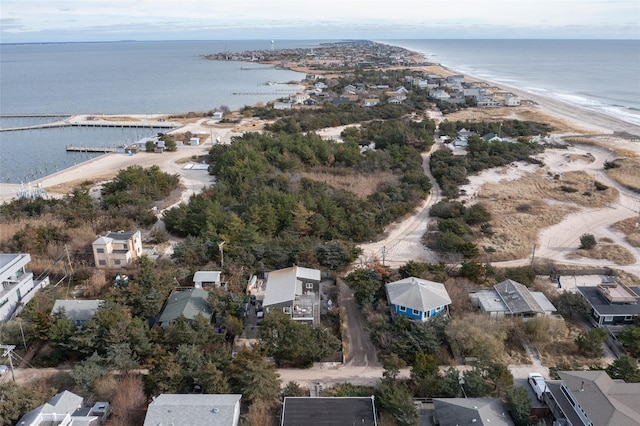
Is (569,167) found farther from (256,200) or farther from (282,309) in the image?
(282,309)

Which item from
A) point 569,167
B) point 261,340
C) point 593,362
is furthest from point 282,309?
point 569,167

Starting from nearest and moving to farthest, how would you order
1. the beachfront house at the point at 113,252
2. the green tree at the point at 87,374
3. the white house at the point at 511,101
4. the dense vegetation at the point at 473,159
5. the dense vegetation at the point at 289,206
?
the green tree at the point at 87,374, the beachfront house at the point at 113,252, the dense vegetation at the point at 289,206, the dense vegetation at the point at 473,159, the white house at the point at 511,101

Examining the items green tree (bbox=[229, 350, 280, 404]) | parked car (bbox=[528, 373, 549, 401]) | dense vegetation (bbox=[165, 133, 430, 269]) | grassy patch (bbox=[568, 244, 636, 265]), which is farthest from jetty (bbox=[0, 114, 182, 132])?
parked car (bbox=[528, 373, 549, 401])

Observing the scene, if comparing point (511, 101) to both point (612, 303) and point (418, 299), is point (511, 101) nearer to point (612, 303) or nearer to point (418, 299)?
point (612, 303)

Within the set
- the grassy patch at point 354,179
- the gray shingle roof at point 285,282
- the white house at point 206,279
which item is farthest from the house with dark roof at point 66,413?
the grassy patch at point 354,179

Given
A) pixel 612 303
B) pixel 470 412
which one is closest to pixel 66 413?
pixel 470 412

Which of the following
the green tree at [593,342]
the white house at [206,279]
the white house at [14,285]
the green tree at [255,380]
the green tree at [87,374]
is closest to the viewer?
the green tree at [255,380]

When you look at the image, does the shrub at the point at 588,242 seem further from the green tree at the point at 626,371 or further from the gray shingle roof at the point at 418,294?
the green tree at the point at 626,371

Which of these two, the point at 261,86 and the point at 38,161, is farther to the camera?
the point at 261,86
